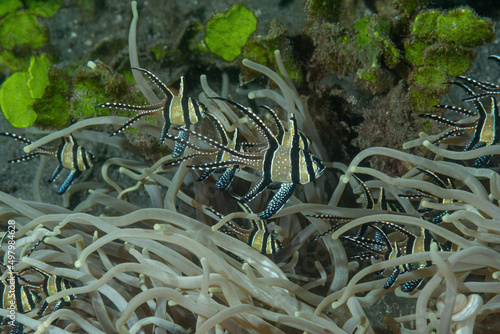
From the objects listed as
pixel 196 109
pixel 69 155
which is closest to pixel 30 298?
pixel 69 155

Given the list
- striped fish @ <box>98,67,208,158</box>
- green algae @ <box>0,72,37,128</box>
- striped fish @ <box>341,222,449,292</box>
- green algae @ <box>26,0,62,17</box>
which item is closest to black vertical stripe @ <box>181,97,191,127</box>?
striped fish @ <box>98,67,208,158</box>

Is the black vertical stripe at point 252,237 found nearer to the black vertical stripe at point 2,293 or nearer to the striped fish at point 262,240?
the striped fish at point 262,240

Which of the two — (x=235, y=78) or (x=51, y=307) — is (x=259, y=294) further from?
(x=235, y=78)

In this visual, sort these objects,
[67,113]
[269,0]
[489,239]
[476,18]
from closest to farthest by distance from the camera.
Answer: [489,239], [476,18], [67,113], [269,0]

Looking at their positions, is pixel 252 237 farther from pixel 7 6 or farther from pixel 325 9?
pixel 7 6

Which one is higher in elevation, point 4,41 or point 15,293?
point 4,41

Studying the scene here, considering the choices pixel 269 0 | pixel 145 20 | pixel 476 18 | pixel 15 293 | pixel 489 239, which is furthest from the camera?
pixel 145 20

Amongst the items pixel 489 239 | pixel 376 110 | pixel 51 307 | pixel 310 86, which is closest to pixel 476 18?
pixel 376 110

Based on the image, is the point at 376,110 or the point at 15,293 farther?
the point at 376,110

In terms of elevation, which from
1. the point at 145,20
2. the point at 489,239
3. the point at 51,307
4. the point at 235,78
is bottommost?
the point at 51,307

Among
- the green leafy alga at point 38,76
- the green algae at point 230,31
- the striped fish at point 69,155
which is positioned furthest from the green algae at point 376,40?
the green leafy alga at point 38,76
